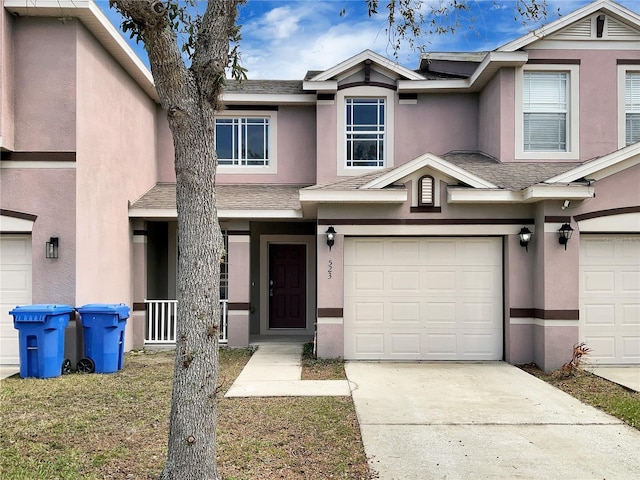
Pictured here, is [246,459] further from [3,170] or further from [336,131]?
[336,131]

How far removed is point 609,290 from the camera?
9.27 metres

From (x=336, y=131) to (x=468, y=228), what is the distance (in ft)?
13.5

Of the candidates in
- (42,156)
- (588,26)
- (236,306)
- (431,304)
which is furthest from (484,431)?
(588,26)

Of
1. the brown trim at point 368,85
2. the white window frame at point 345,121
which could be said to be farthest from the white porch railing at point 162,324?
the brown trim at point 368,85

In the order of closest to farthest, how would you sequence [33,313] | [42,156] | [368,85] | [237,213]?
[33,313] → [42,156] → [237,213] → [368,85]

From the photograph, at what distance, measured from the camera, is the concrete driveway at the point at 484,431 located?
4.75m

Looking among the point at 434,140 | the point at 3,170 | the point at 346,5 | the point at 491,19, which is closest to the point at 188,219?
the point at 346,5

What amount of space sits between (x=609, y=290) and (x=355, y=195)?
15.2 ft

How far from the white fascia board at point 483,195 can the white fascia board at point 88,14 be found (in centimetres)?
512

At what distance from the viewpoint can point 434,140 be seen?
12.4m

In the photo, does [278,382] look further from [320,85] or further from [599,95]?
[599,95]

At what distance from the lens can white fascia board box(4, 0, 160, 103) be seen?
8430mm

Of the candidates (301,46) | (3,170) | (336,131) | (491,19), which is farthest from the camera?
(336,131)

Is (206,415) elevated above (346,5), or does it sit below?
below
